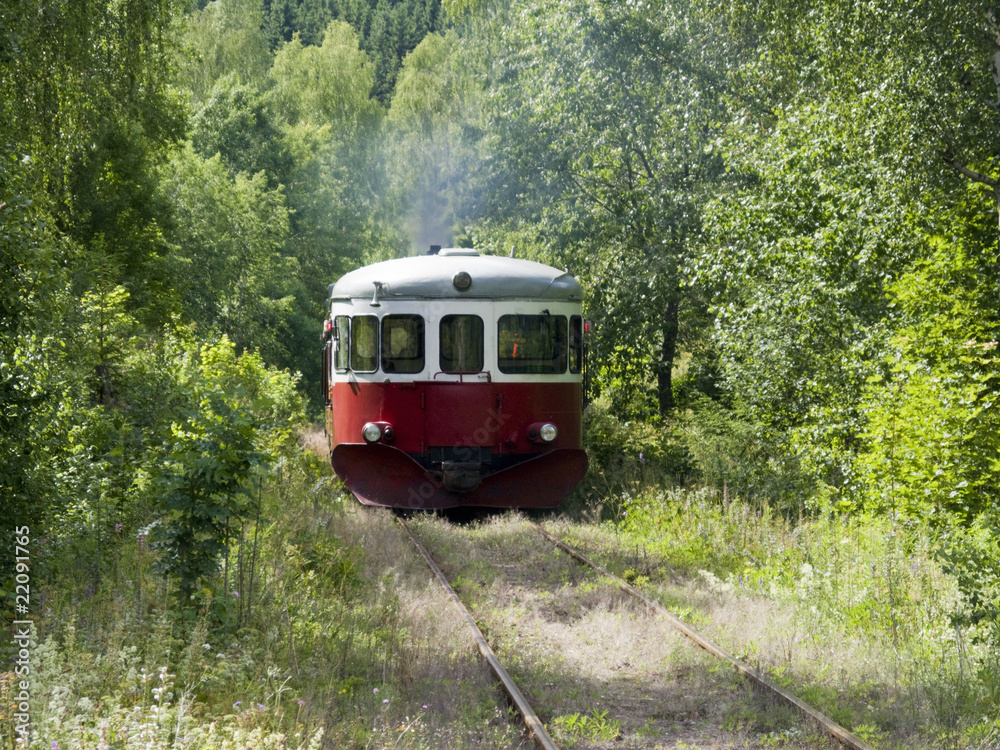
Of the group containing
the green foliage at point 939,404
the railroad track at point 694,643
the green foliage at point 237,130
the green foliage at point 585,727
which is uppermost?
the green foliage at point 237,130

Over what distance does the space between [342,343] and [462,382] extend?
4.96 ft

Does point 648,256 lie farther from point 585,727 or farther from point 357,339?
point 585,727

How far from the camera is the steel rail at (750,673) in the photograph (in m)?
4.64

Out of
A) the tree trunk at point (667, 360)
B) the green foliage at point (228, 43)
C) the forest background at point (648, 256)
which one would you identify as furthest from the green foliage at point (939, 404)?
the green foliage at point (228, 43)

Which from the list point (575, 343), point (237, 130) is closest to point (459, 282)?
point (575, 343)

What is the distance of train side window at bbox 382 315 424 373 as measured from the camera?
1081 centimetres

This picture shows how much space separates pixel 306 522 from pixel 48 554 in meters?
3.29

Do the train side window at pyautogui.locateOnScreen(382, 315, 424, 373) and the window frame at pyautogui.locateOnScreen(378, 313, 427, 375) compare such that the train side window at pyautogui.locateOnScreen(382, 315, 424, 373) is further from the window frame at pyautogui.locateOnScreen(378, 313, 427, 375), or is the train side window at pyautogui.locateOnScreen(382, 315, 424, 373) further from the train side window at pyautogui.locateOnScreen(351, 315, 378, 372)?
the train side window at pyautogui.locateOnScreen(351, 315, 378, 372)

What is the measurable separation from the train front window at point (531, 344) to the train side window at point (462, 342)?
0.78 ft

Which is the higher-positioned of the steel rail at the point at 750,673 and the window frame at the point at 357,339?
the window frame at the point at 357,339

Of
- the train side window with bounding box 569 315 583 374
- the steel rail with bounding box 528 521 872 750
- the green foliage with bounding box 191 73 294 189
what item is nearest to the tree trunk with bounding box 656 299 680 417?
the train side window with bounding box 569 315 583 374

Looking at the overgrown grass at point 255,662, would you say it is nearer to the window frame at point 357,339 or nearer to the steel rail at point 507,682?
the steel rail at point 507,682

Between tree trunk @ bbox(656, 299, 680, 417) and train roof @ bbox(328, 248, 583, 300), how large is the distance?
186 inches

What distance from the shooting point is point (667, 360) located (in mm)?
16562
